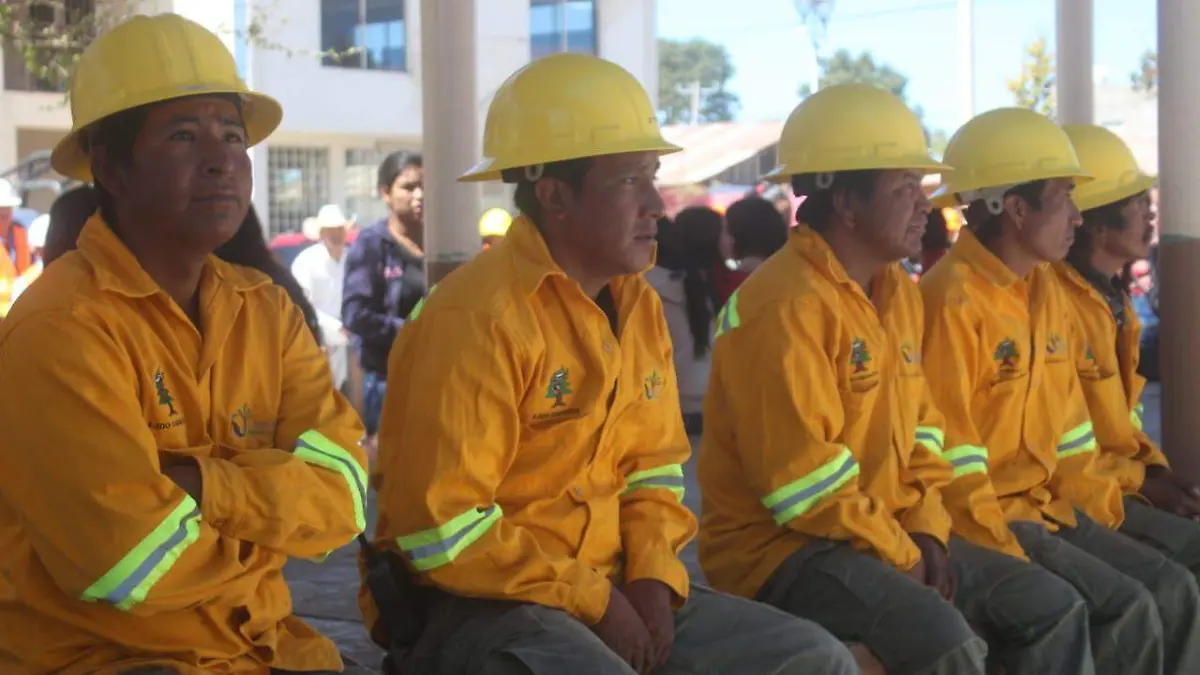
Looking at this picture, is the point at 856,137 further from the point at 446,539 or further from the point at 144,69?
the point at 144,69

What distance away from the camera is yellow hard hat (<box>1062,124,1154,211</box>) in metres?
5.98

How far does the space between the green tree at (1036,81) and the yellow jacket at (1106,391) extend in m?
27.6

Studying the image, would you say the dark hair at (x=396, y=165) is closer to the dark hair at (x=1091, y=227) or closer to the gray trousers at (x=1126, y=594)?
the dark hair at (x=1091, y=227)

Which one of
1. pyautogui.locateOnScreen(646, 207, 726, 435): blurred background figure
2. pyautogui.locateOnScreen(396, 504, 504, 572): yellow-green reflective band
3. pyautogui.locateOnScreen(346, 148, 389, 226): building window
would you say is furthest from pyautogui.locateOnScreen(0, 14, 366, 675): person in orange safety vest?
pyautogui.locateOnScreen(346, 148, 389, 226): building window

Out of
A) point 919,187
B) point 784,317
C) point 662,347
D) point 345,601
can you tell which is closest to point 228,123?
point 662,347

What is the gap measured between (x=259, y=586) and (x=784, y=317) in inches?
68.7

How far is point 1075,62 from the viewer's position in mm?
8008

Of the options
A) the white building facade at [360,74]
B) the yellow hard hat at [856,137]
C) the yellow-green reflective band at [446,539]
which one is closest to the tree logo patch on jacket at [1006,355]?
the yellow hard hat at [856,137]

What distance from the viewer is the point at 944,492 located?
185 inches

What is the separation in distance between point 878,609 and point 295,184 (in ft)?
83.4

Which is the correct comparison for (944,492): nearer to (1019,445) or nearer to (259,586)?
(1019,445)

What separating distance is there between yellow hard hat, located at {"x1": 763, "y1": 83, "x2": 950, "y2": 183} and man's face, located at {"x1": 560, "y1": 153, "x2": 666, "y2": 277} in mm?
967

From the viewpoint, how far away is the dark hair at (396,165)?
25.6 ft

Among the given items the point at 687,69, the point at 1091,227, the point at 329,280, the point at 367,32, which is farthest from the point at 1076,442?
the point at 687,69
